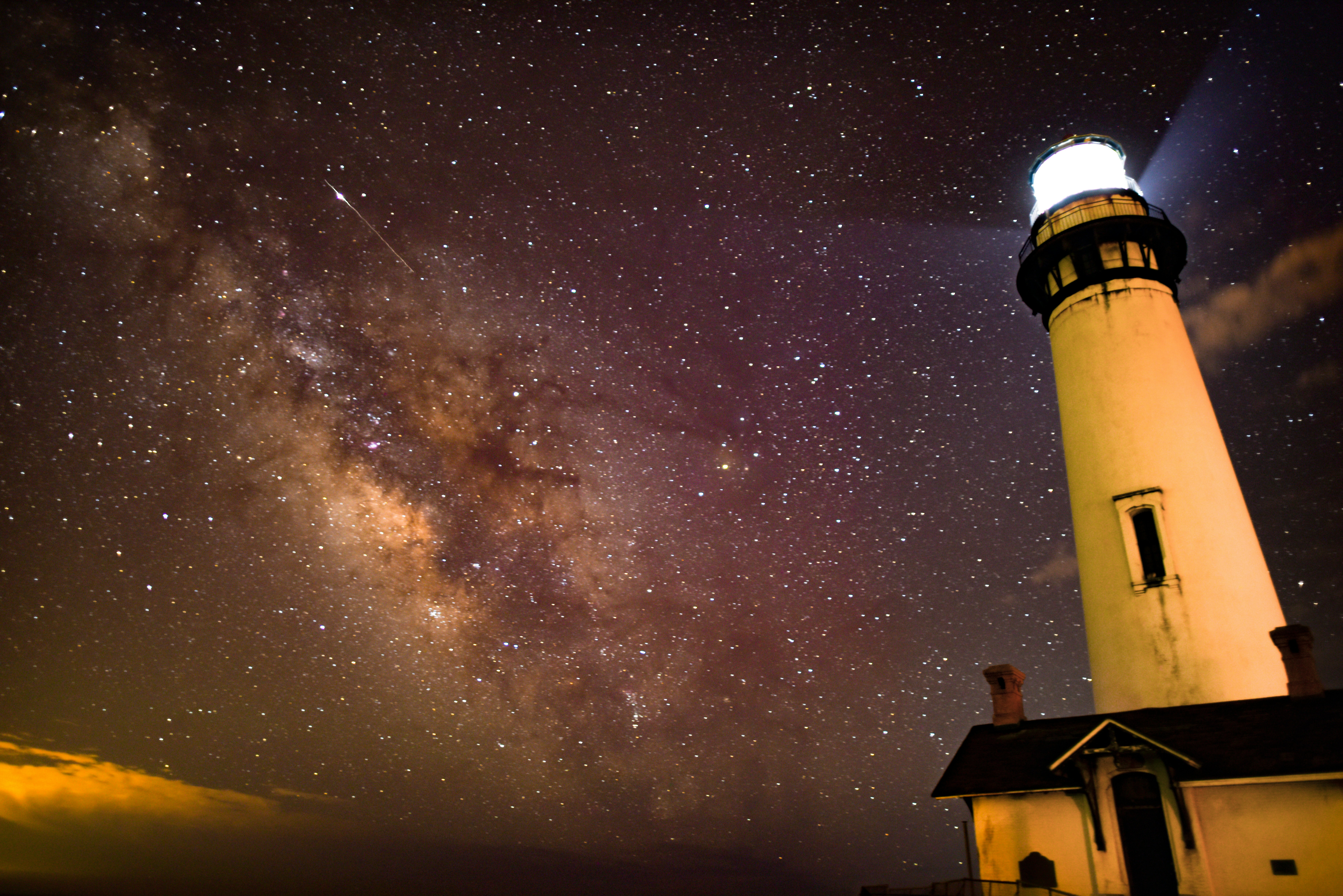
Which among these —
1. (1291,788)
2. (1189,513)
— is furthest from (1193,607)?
(1291,788)

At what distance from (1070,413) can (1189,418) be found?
9.28 feet

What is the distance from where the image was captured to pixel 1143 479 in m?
18.2

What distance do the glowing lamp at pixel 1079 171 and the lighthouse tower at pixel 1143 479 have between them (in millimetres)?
540

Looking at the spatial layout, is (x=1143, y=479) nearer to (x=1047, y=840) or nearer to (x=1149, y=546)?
(x=1149, y=546)

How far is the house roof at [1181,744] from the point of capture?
12.6 m

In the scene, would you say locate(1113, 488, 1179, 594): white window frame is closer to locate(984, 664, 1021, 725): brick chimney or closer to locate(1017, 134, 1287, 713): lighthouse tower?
locate(1017, 134, 1287, 713): lighthouse tower

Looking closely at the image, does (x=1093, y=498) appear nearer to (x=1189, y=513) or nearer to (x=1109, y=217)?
(x=1189, y=513)

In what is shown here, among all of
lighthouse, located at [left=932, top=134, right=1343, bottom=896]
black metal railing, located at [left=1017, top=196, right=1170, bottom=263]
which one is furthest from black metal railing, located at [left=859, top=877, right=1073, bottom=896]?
black metal railing, located at [left=1017, top=196, right=1170, bottom=263]

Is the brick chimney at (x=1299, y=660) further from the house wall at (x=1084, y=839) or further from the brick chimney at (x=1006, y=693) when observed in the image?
the brick chimney at (x=1006, y=693)

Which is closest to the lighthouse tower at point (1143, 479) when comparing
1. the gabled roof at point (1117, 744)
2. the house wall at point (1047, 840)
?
the gabled roof at point (1117, 744)

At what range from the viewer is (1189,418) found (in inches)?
728

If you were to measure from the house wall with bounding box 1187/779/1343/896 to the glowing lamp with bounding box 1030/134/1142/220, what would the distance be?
60.7 ft

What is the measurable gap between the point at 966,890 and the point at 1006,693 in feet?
17.2

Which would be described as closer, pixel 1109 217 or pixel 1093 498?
pixel 1093 498
